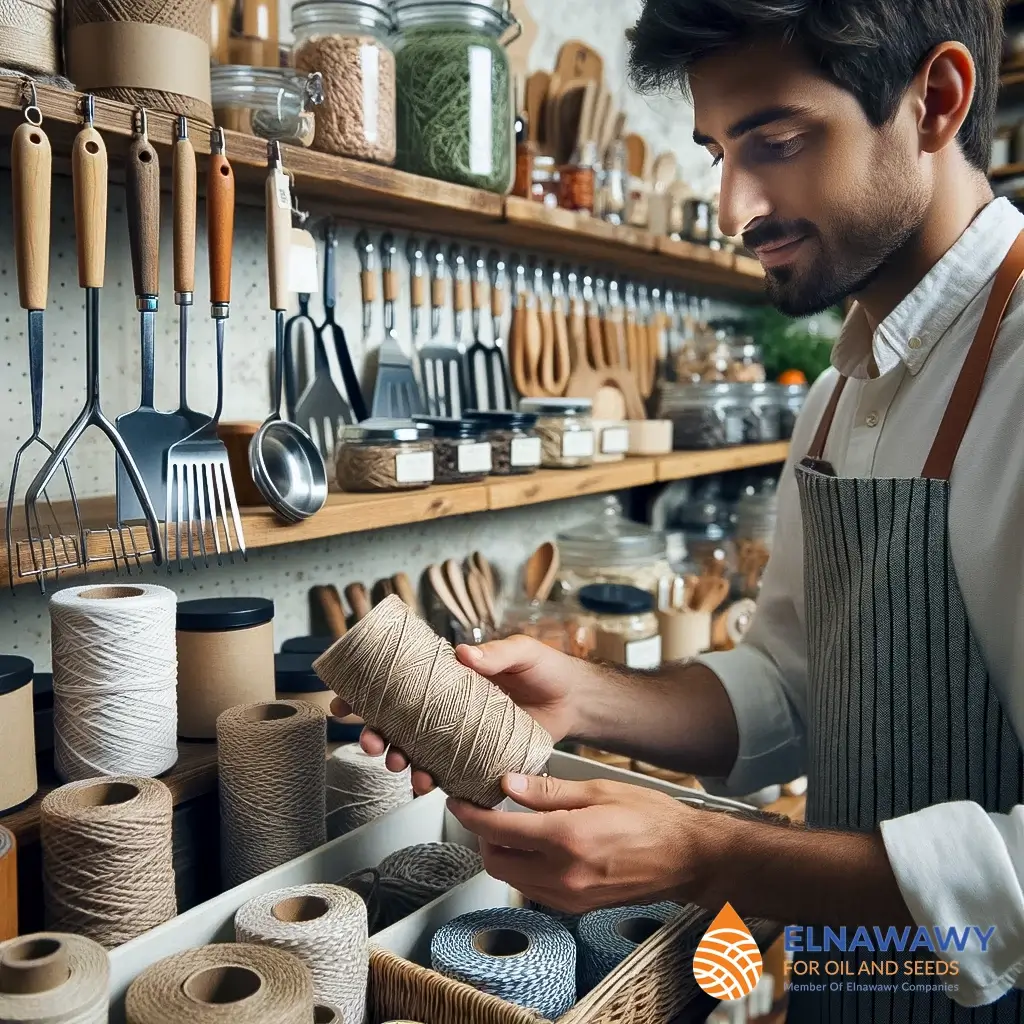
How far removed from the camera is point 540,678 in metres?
1.08

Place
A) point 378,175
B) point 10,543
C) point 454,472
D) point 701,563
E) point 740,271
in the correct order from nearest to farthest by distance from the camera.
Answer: point 10,543 → point 378,175 → point 454,472 → point 740,271 → point 701,563

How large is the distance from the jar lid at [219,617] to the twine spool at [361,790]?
193 mm

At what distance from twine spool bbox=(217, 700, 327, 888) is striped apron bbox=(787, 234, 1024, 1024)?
1.74ft

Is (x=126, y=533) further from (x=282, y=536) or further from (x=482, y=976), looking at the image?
(x=482, y=976)

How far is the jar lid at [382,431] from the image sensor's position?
132 cm

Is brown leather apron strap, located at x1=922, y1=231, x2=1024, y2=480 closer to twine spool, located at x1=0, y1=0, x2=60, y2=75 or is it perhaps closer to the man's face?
the man's face

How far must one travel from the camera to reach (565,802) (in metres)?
0.82

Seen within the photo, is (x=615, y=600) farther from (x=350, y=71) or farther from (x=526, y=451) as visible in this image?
(x=350, y=71)

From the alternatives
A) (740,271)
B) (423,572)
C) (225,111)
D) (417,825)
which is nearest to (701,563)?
(740,271)

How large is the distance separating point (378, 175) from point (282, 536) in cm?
47

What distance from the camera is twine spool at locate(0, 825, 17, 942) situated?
77 centimetres

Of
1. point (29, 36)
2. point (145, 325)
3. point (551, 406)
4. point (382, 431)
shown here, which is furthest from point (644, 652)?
point (29, 36)

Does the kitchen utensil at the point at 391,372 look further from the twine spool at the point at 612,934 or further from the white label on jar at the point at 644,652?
the twine spool at the point at 612,934

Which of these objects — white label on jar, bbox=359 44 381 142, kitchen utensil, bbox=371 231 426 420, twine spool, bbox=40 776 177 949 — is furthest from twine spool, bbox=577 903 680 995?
white label on jar, bbox=359 44 381 142
